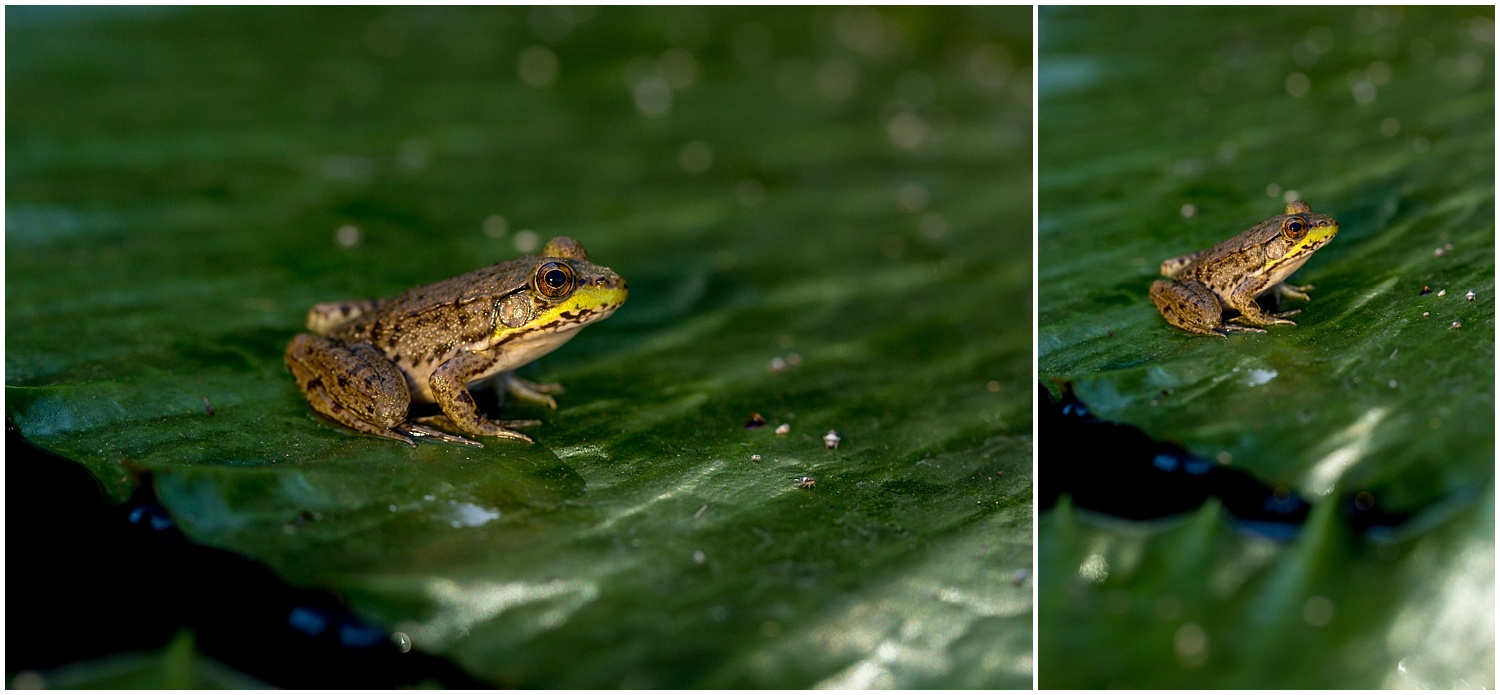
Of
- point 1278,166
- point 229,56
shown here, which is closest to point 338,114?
point 229,56

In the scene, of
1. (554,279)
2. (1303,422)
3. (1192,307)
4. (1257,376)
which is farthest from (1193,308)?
(554,279)

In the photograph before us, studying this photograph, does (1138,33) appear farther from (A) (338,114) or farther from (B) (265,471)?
(B) (265,471)

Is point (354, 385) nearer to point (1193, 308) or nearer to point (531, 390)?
point (531, 390)

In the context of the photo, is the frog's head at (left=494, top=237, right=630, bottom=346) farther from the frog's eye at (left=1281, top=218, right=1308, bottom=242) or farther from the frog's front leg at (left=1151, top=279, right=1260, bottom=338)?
the frog's eye at (left=1281, top=218, right=1308, bottom=242)

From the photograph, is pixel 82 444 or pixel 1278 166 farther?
pixel 1278 166

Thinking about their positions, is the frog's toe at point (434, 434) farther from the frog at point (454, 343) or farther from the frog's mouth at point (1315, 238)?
the frog's mouth at point (1315, 238)

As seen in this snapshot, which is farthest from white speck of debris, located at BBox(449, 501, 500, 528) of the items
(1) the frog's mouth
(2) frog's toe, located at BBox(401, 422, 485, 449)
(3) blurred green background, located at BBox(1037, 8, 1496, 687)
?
(1) the frog's mouth
